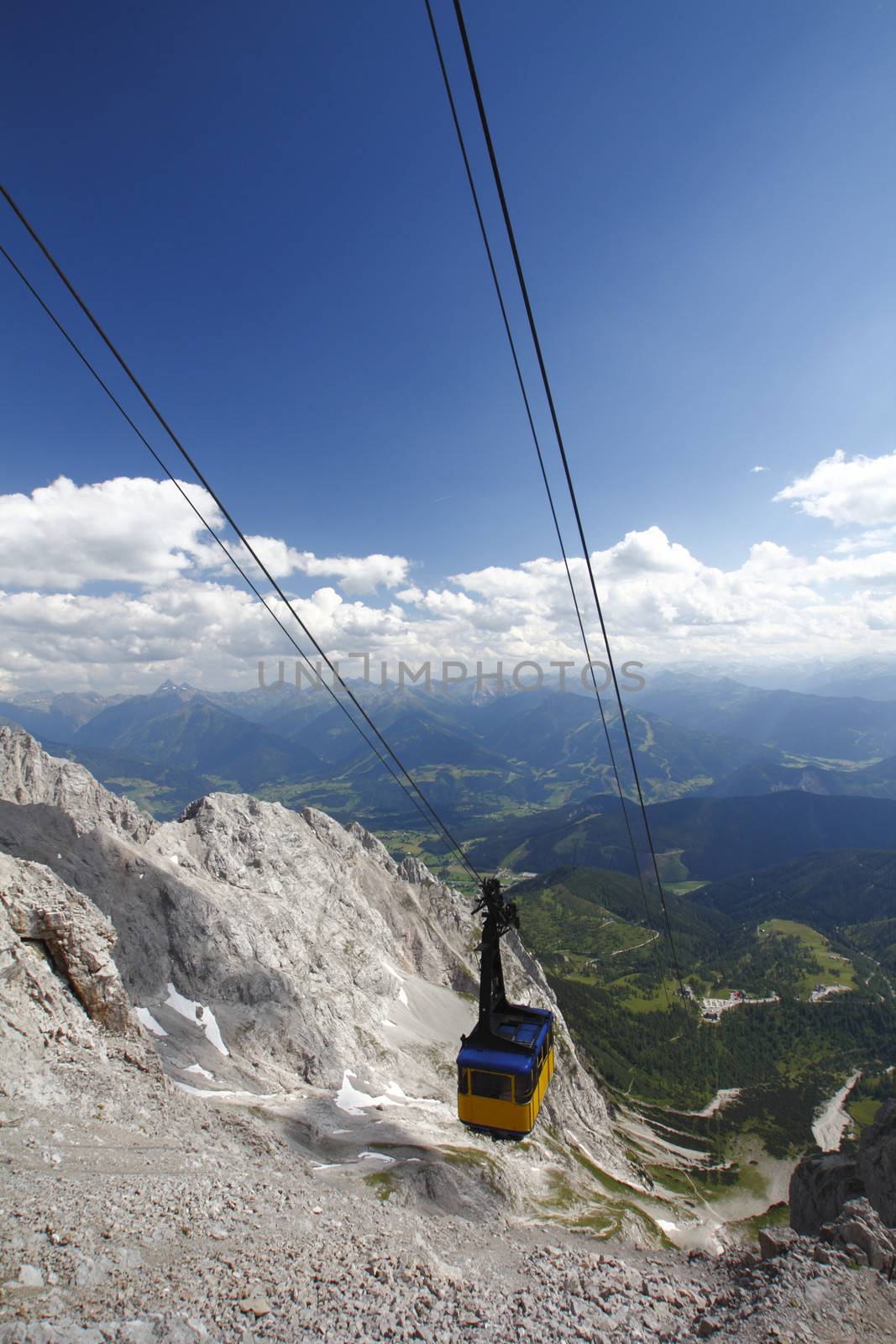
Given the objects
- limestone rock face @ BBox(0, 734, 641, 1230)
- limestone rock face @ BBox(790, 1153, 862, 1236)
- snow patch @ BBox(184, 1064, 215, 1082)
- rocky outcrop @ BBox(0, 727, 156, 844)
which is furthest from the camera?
rocky outcrop @ BBox(0, 727, 156, 844)

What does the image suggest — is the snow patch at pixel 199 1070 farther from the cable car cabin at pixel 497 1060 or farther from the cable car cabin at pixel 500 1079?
the cable car cabin at pixel 500 1079

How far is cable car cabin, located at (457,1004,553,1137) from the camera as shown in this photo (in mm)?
21984

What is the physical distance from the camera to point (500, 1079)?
72.4ft

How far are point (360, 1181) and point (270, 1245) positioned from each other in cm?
1642

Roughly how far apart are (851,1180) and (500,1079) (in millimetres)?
25095

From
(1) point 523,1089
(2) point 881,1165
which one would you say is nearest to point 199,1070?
(1) point 523,1089

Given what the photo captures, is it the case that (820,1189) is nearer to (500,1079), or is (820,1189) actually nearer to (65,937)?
(500,1079)

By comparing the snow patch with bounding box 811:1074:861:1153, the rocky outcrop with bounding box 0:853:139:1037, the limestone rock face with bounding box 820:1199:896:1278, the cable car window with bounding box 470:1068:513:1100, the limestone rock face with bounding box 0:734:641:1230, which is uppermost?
the rocky outcrop with bounding box 0:853:139:1037

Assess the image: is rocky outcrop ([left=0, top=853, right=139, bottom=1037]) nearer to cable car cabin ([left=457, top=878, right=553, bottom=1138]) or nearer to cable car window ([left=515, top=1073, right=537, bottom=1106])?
cable car cabin ([left=457, top=878, right=553, bottom=1138])

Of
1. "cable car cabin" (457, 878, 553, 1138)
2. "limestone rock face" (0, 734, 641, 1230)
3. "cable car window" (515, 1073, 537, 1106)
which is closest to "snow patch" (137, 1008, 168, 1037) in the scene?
"limestone rock face" (0, 734, 641, 1230)

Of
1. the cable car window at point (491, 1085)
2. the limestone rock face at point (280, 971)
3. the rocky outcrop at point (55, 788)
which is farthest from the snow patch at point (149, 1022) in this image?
the cable car window at point (491, 1085)

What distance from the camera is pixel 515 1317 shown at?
49.8 feet

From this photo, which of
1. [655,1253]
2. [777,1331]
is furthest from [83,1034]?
[777,1331]

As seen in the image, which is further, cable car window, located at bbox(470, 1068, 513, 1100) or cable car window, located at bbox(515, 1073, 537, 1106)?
cable car window, located at bbox(470, 1068, 513, 1100)
